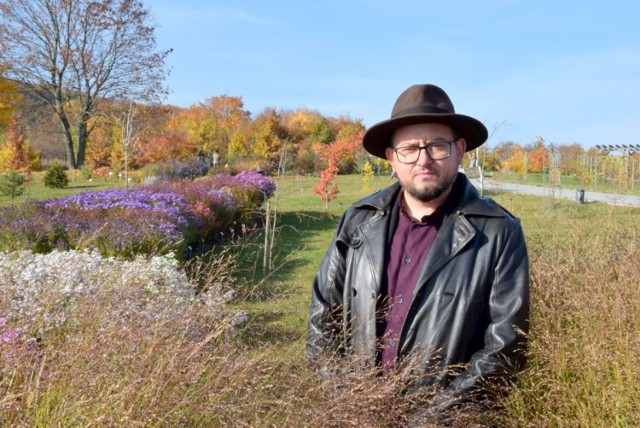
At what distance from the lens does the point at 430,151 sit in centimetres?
209

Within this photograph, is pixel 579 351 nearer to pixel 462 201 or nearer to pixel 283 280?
pixel 462 201

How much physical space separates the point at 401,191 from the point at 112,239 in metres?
4.72

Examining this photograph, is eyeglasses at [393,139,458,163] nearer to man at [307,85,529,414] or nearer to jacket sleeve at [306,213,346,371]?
man at [307,85,529,414]

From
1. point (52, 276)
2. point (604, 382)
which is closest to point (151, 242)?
point (52, 276)

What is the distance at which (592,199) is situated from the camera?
16.9 meters

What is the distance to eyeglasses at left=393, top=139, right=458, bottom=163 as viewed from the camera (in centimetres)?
208

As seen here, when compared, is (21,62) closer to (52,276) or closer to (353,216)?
(52,276)

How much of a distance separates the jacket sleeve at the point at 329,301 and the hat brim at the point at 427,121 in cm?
33

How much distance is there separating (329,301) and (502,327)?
65cm

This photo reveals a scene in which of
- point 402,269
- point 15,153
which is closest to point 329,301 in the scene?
point 402,269

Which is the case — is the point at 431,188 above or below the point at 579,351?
above

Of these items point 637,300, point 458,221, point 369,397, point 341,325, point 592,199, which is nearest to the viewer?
point 369,397

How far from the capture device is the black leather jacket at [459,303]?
193 centimetres

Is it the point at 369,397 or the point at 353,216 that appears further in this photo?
the point at 353,216
